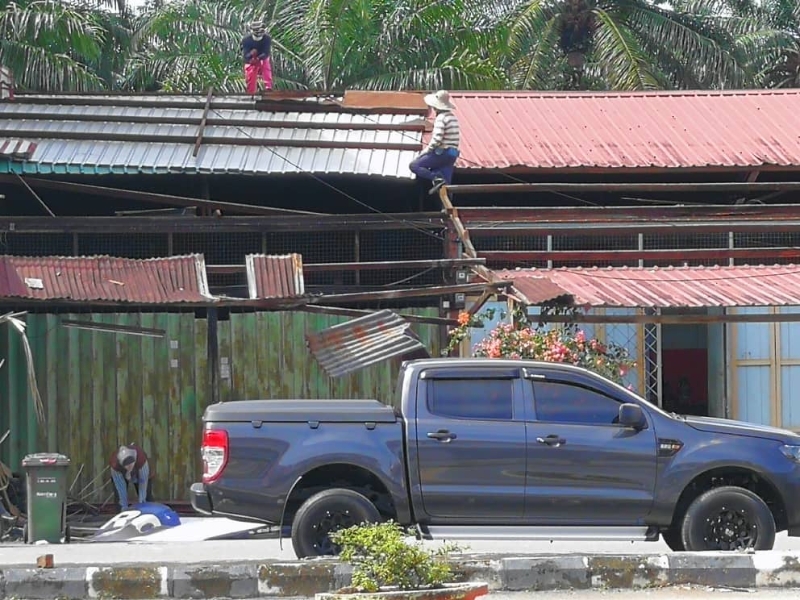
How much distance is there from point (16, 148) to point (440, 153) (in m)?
4.99

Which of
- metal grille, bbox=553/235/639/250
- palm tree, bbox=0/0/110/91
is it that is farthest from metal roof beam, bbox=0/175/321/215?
palm tree, bbox=0/0/110/91

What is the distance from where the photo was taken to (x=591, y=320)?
13594 mm

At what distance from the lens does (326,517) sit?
33.6ft

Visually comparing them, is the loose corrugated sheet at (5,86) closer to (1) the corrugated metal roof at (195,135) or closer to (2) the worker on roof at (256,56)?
(1) the corrugated metal roof at (195,135)

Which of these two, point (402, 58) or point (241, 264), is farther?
point (402, 58)

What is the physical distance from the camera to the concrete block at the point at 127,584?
30.1 ft

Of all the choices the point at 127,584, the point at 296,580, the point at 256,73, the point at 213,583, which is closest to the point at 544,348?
the point at 296,580

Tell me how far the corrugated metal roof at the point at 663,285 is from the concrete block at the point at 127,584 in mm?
5092

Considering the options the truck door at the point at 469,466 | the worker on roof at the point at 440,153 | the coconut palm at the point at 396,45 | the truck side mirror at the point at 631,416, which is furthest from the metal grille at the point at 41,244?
the coconut palm at the point at 396,45

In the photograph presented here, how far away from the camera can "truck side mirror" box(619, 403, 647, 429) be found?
10.4 metres

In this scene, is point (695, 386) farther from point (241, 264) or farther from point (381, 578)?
point (381, 578)

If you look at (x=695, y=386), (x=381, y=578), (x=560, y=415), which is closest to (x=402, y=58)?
(x=695, y=386)

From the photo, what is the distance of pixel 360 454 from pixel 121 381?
19.3 feet

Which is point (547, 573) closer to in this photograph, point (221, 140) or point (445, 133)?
point (445, 133)
